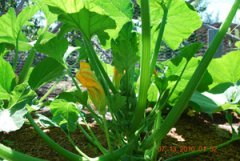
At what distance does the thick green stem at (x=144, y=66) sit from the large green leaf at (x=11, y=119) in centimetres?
21

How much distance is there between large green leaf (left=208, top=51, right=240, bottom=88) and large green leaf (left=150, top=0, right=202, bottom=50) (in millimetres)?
108

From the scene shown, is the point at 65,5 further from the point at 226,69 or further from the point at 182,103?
the point at 226,69

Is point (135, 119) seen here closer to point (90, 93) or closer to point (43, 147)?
point (90, 93)

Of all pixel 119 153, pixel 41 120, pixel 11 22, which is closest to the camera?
pixel 119 153

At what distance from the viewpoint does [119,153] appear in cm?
65

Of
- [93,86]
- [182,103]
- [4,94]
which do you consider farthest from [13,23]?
[182,103]

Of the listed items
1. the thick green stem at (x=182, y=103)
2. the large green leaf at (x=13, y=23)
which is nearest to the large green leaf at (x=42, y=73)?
the large green leaf at (x=13, y=23)

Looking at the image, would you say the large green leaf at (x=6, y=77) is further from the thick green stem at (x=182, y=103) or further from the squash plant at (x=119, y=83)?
the thick green stem at (x=182, y=103)

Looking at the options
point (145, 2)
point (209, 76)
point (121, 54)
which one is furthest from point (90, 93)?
point (209, 76)

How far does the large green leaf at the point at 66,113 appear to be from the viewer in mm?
723

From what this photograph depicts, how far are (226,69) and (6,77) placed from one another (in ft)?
1.73

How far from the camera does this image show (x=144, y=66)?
2.26 ft

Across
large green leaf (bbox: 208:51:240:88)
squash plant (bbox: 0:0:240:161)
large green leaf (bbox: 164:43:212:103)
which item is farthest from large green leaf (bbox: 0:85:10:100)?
large green leaf (bbox: 208:51:240:88)

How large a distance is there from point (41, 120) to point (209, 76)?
1.33 feet
